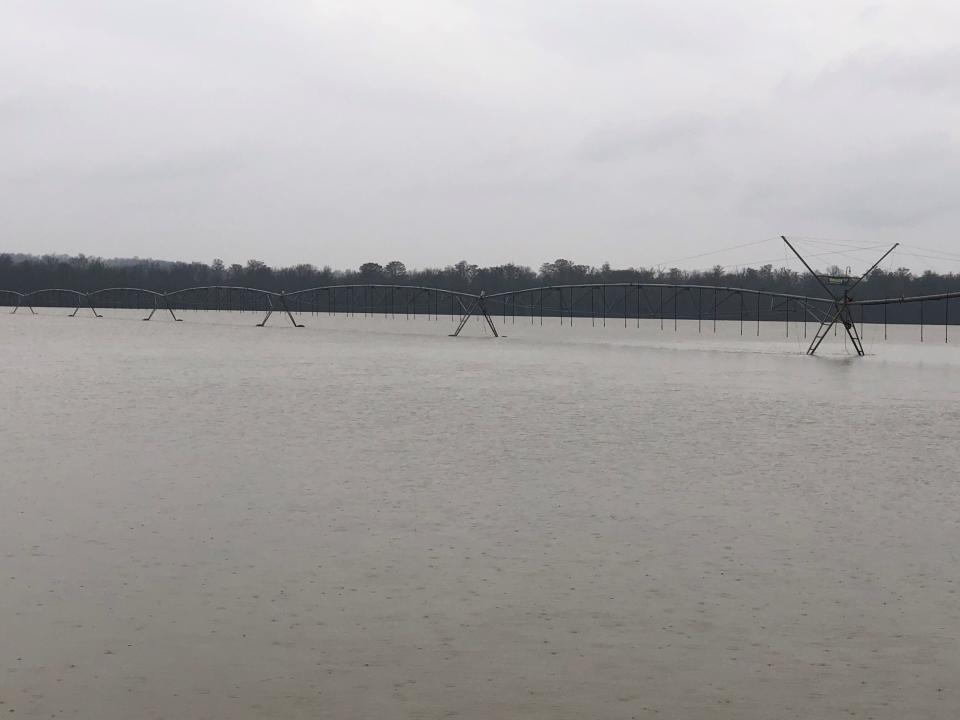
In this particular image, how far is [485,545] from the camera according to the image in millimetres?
16078

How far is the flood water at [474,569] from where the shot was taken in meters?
9.92

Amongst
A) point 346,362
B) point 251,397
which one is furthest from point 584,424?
point 346,362

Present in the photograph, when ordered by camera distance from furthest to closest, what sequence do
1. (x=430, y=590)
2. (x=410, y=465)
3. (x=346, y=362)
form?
1. (x=346, y=362)
2. (x=410, y=465)
3. (x=430, y=590)

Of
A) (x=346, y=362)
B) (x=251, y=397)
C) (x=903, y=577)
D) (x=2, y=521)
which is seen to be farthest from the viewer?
(x=346, y=362)

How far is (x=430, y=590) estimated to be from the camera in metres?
13.4

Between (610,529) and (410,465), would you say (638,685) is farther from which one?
A: (410,465)

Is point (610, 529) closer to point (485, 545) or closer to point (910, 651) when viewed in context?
point (485, 545)

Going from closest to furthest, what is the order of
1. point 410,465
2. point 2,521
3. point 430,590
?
point 430,590 < point 2,521 < point 410,465

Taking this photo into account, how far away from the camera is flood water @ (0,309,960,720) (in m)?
9.92

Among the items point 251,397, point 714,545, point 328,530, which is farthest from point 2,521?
point 251,397

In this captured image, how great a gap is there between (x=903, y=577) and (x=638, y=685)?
586cm

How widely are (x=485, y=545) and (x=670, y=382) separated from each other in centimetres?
4287

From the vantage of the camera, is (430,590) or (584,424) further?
(584,424)

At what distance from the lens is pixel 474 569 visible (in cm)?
1452
